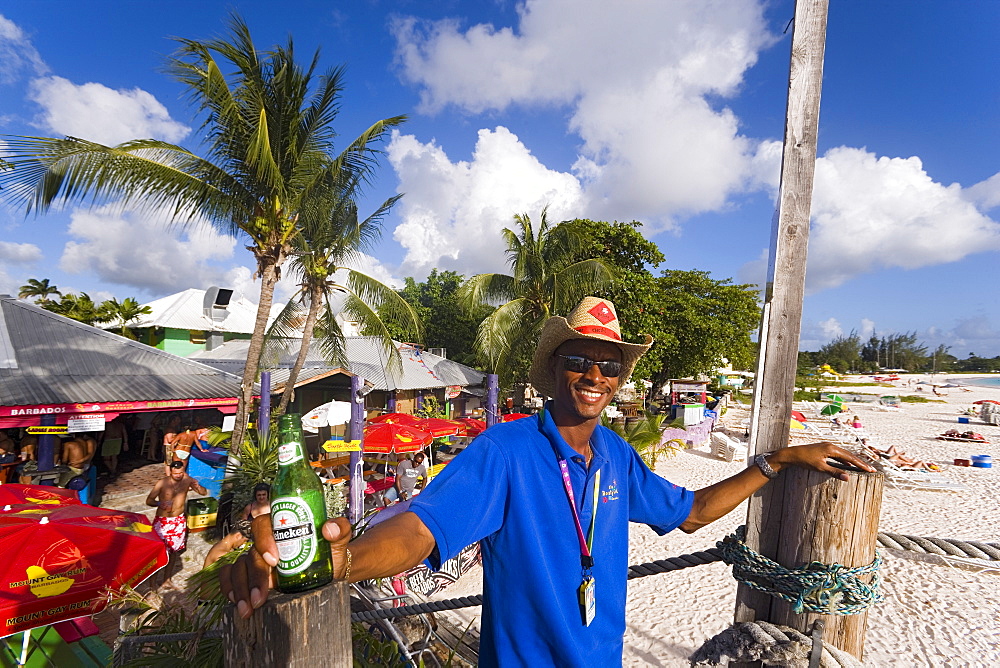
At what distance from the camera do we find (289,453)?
Answer: 1.16 metres

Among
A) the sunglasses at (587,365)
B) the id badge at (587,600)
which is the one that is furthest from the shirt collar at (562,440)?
the id badge at (587,600)

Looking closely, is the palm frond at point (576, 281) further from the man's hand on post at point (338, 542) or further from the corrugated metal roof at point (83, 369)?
the man's hand on post at point (338, 542)

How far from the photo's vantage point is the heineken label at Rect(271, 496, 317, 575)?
957 millimetres

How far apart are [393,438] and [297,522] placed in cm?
876

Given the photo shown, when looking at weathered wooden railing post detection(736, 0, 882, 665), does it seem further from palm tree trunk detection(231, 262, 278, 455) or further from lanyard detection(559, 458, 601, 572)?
palm tree trunk detection(231, 262, 278, 455)

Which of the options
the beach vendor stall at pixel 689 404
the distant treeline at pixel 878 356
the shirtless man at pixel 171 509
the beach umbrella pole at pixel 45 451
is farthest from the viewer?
the distant treeline at pixel 878 356

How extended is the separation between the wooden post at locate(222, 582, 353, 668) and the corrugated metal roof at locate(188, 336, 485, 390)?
51.7 ft

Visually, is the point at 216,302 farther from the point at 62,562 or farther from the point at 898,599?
the point at 898,599

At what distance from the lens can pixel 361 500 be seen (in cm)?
873

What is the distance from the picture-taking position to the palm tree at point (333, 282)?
11.4 metres

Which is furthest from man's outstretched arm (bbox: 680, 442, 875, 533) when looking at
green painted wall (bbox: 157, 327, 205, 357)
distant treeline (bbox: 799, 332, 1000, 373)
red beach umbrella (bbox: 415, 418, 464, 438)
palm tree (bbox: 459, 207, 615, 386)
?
distant treeline (bbox: 799, 332, 1000, 373)

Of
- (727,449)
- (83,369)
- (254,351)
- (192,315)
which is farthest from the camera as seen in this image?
(192,315)

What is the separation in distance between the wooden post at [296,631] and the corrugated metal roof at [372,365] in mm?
15747

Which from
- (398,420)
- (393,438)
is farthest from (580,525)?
(398,420)
